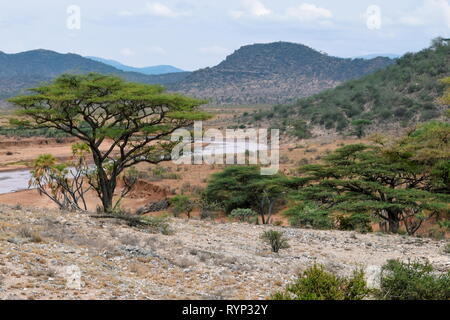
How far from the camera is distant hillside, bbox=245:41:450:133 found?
4853cm

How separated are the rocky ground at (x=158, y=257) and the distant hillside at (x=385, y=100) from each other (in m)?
36.6

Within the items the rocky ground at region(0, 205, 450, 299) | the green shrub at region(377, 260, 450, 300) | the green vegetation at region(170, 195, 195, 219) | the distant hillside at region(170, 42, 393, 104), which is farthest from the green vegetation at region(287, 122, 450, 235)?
the distant hillside at region(170, 42, 393, 104)

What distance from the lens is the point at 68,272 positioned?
7344 mm

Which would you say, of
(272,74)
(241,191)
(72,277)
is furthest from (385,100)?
(272,74)

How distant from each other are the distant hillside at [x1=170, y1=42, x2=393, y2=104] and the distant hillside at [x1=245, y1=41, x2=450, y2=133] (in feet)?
151

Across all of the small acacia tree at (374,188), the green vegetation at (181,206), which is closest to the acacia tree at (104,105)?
the small acacia tree at (374,188)

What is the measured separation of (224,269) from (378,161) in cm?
1099

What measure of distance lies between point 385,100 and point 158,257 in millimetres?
49411

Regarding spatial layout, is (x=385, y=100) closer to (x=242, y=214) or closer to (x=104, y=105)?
(x=242, y=214)

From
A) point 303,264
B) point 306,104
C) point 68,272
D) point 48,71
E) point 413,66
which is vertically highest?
point 48,71

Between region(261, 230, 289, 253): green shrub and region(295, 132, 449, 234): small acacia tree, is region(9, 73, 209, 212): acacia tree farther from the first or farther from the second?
region(295, 132, 449, 234): small acacia tree
